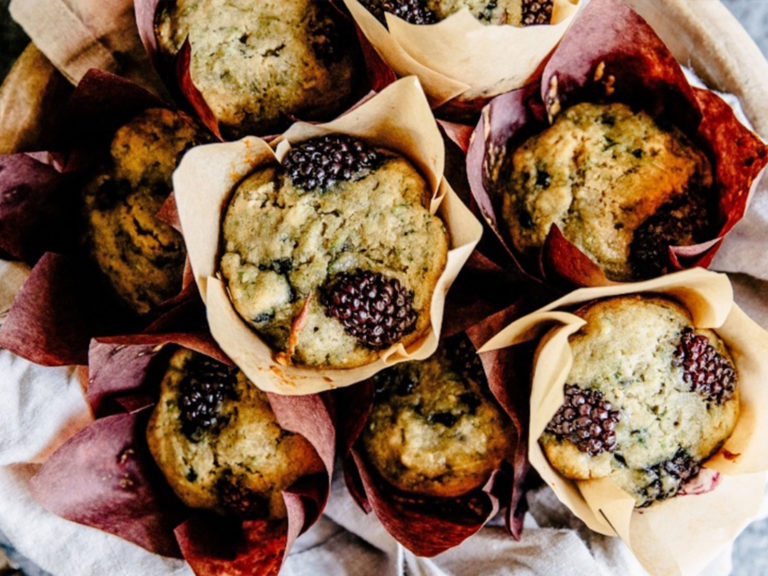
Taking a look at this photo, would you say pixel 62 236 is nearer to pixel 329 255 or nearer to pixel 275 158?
pixel 275 158

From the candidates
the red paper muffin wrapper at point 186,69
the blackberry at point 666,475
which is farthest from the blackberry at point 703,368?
the red paper muffin wrapper at point 186,69

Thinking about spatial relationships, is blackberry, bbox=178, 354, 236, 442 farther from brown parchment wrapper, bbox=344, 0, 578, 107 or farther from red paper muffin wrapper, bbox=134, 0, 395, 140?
brown parchment wrapper, bbox=344, 0, 578, 107

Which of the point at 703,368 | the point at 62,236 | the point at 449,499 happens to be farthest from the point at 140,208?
the point at 703,368

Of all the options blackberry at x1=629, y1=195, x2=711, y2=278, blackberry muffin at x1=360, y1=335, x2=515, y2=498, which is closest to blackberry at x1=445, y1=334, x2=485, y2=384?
blackberry muffin at x1=360, y1=335, x2=515, y2=498

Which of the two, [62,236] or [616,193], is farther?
[62,236]

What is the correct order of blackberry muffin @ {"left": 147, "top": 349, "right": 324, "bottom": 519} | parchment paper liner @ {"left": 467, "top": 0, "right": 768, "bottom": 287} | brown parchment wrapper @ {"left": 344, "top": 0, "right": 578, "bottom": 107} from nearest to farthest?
brown parchment wrapper @ {"left": 344, "top": 0, "right": 578, "bottom": 107} < parchment paper liner @ {"left": 467, "top": 0, "right": 768, "bottom": 287} < blackberry muffin @ {"left": 147, "top": 349, "right": 324, "bottom": 519}

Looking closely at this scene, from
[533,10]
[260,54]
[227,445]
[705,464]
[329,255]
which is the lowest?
[705,464]
